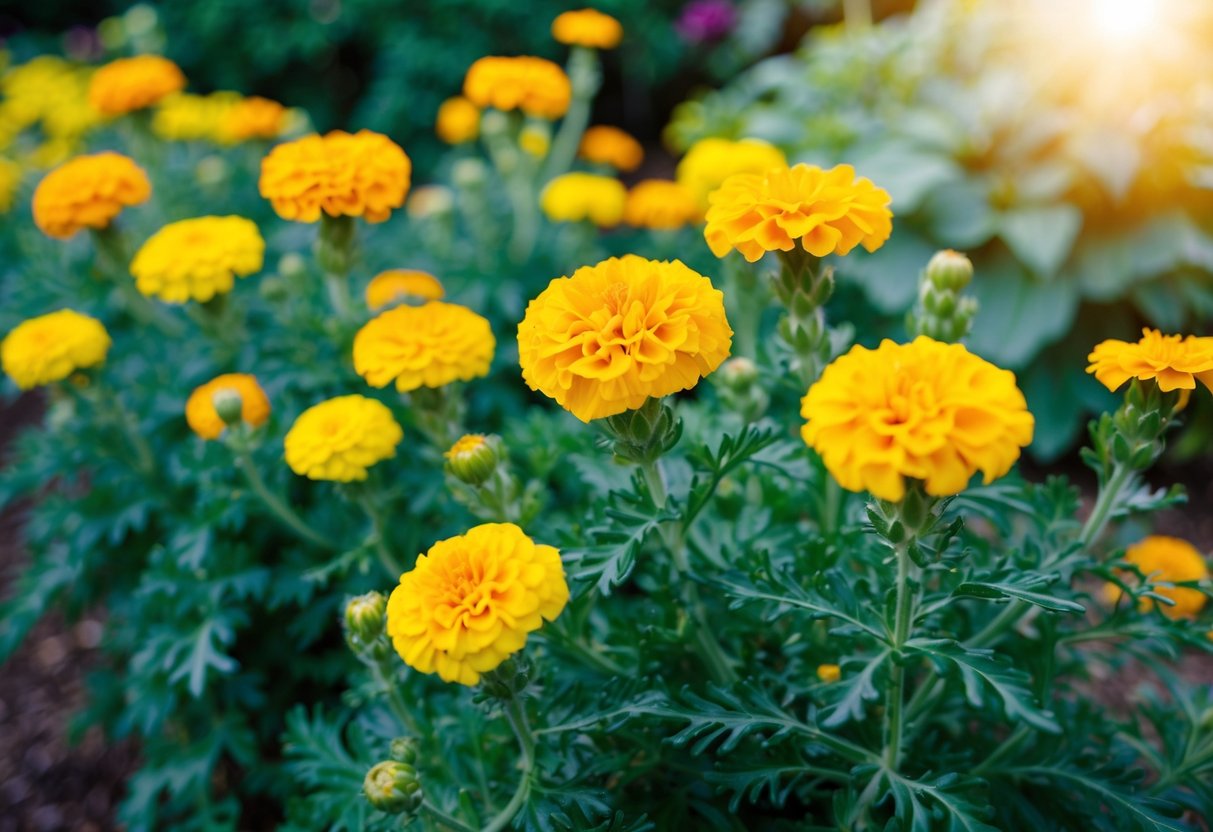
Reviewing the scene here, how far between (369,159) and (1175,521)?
2985 millimetres

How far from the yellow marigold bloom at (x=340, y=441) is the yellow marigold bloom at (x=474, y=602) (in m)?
0.46

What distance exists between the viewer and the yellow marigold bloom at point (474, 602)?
100 centimetres

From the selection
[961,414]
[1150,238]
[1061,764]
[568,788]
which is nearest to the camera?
[961,414]

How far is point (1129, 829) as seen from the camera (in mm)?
1286

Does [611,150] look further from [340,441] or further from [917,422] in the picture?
[917,422]

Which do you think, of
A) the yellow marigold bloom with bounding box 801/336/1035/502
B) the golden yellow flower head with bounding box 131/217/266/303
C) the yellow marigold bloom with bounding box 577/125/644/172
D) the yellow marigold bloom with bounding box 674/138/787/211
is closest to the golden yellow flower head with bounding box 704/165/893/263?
the yellow marigold bloom with bounding box 801/336/1035/502

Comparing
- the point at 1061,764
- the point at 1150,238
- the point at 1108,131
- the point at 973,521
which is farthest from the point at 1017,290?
the point at 1061,764

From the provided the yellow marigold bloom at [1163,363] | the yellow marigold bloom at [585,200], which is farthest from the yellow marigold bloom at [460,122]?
the yellow marigold bloom at [1163,363]

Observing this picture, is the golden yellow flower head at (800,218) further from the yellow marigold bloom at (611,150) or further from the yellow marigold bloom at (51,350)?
the yellow marigold bloom at (611,150)

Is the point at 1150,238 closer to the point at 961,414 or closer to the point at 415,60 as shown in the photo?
the point at 961,414

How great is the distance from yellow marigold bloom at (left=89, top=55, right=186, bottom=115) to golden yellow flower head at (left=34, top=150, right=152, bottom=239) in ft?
1.78

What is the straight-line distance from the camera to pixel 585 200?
8.16 feet

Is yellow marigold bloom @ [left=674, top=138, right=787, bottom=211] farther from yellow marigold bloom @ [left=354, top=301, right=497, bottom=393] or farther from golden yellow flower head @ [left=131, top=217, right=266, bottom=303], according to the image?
golden yellow flower head @ [left=131, top=217, right=266, bottom=303]

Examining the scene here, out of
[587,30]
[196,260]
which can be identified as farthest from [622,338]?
[587,30]
